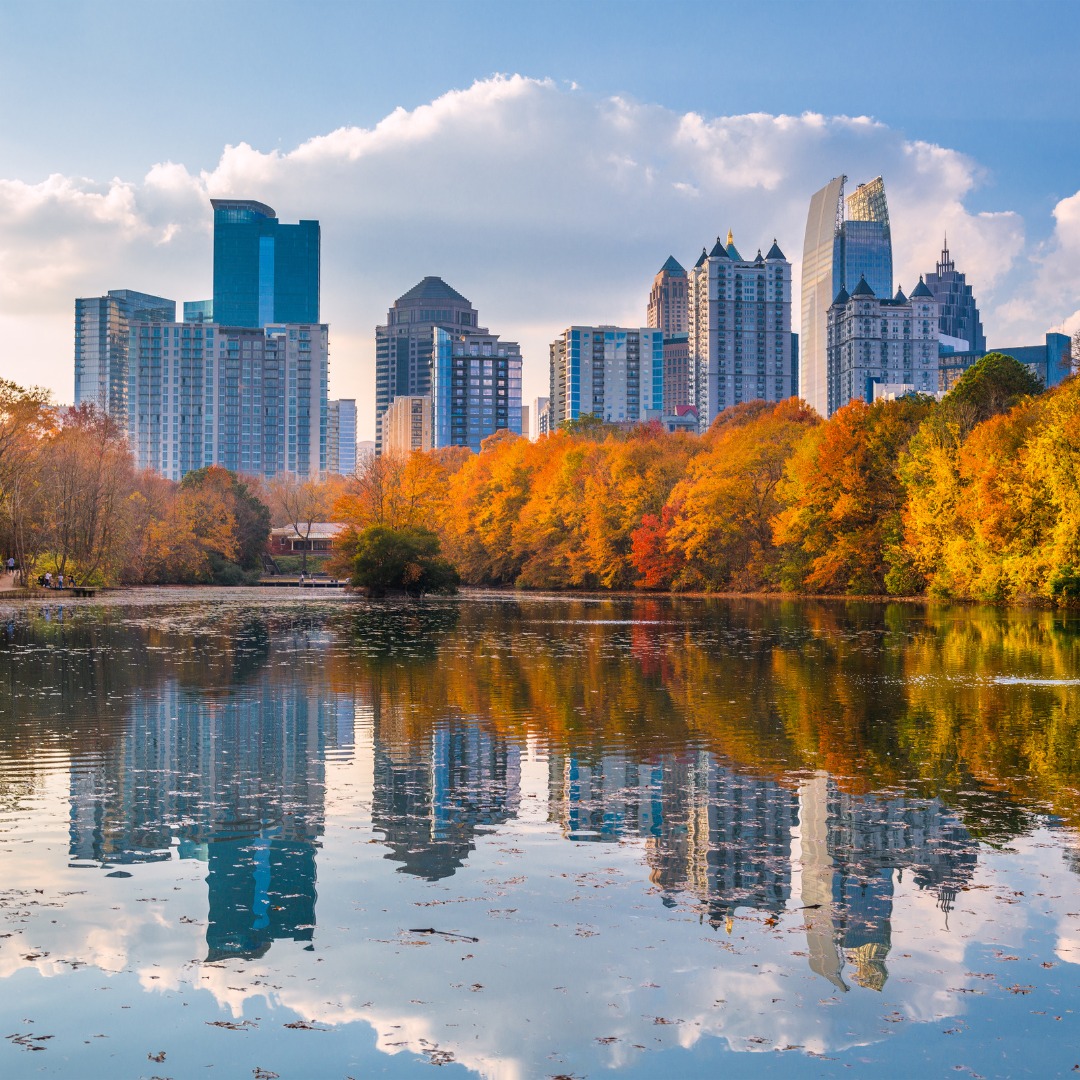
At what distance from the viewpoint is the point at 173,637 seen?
38312 mm

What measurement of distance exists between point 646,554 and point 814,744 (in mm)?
67489

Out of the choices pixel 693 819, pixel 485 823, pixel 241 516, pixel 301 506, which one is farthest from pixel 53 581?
pixel 301 506

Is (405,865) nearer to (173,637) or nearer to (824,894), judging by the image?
(824,894)

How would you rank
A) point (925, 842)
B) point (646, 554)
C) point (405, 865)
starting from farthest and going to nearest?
1. point (646, 554)
2. point (925, 842)
3. point (405, 865)

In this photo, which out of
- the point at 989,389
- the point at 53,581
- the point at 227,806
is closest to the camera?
the point at 227,806

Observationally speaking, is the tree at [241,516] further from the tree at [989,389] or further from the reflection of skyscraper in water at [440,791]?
the reflection of skyscraper in water at [440,791]

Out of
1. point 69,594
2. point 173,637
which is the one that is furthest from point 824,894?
point 69,594

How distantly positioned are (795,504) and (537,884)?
6870 cm

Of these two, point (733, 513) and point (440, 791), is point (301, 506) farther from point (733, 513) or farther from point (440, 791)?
point (440, 791)

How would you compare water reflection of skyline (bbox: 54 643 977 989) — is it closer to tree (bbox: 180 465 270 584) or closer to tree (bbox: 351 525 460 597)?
tree (bbox: 351 525 460 597)

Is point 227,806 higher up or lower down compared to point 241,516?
lower down

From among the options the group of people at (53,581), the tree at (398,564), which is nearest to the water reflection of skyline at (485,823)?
the tree at (398,564)

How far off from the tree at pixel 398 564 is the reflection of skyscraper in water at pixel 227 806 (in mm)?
53404

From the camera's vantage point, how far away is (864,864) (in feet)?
35.3
